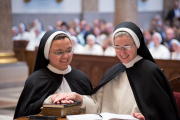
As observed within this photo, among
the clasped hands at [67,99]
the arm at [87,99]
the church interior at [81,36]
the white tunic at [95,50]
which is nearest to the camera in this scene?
the clasped hands at [67,99]

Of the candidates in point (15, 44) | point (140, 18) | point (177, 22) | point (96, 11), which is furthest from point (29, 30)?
point (177, 22)

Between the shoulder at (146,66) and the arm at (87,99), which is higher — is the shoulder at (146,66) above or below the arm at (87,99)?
above

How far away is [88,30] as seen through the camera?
14305 mm

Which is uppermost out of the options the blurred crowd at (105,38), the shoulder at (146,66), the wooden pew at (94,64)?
the shoulder at (146,66)

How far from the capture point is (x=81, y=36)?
14.3 meters

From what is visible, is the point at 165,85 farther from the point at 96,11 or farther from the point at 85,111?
the point at 96,11

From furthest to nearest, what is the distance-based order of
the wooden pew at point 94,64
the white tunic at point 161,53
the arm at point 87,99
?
the white tunic at point 161,53 < the wooden pew at point 94,64 < the arm at point 87,99

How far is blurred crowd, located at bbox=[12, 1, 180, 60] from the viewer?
9942 millimetres

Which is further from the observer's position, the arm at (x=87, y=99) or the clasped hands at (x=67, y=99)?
the arm at (x=87, y=99)

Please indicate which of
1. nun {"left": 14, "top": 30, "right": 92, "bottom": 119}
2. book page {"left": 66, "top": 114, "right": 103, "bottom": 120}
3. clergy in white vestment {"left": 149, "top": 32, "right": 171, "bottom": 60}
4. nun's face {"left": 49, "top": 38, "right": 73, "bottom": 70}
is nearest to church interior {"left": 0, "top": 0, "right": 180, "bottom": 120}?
clergy in white vestment {"left": 149, "top": 32, "right": 171, "bottom": 60}

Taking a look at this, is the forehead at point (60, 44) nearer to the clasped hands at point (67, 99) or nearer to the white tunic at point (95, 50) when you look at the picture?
the clasped hands at point (67, 99)

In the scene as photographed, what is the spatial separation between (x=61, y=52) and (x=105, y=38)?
33.7ft

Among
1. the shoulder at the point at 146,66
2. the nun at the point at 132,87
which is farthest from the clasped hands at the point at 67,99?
the shoulder at the point at 146,66

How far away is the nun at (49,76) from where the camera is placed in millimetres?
3088
